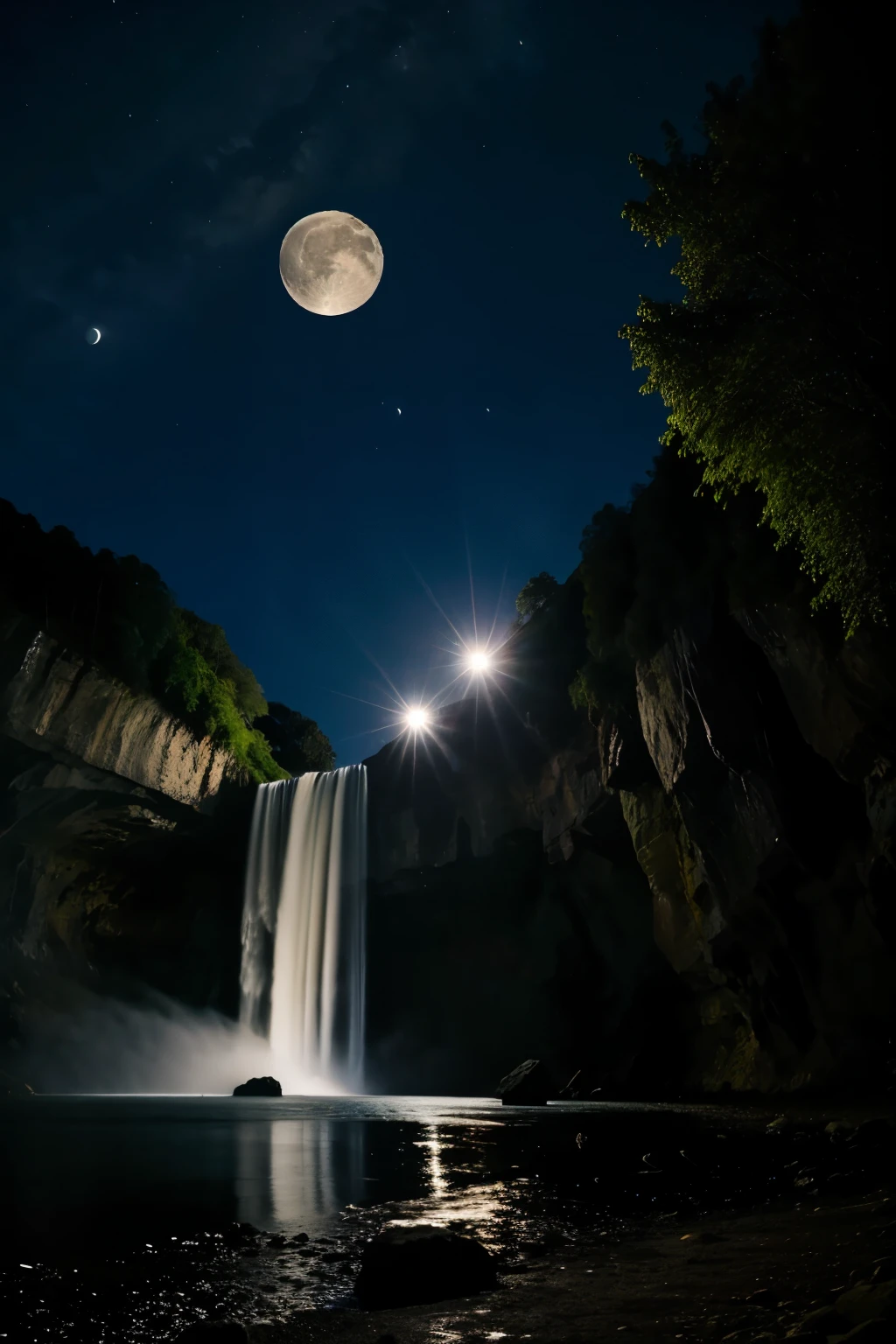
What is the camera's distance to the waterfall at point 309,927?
4025cm

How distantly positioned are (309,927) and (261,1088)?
8724 millimetres

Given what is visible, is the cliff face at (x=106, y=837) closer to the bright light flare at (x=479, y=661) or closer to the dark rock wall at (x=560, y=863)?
the dark rock wall at (x=560, y=863)

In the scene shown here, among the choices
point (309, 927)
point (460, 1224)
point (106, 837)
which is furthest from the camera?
point (309, 927)

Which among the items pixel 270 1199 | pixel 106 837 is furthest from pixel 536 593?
pixel 270 1199

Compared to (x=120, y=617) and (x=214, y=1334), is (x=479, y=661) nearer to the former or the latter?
(x=120, y=617)

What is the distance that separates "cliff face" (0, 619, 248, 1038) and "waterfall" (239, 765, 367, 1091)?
201cm

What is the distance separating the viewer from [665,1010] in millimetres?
33219

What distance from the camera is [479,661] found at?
3834cm

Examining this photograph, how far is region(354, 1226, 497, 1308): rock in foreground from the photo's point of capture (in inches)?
209

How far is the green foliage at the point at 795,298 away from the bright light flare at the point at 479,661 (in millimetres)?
24188

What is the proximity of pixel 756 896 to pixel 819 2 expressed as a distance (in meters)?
20.0

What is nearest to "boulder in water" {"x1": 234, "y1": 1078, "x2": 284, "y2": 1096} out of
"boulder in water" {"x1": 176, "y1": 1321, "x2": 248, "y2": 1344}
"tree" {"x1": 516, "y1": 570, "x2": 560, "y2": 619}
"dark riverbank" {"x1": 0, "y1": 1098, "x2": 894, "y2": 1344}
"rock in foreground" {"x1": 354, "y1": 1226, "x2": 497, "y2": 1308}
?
"dark riverbank" {"x1": 0, "y1": 1098, "x2": 894, "y2": 1344}

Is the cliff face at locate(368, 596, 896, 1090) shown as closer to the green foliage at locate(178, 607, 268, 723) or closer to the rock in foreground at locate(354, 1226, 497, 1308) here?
the green foliage at locate(178, 607, 268, 723)

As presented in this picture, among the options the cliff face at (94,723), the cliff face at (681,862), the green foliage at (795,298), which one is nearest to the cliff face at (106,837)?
the cliff face at (94,723)
